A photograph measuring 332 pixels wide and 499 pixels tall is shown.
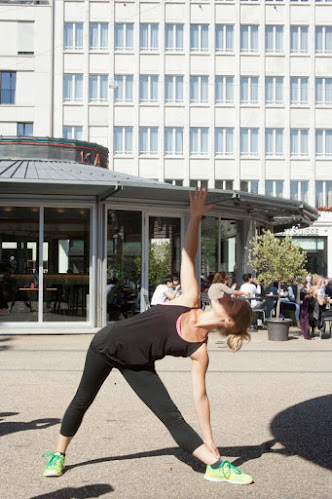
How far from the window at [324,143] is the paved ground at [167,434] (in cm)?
3591

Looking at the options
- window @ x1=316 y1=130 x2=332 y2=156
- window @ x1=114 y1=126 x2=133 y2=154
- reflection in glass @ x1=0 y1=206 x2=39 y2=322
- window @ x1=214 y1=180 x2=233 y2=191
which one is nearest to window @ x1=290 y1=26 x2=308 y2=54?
window @ x1=316 y1=130 x2=332 y2=156

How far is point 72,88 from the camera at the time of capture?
4381 centimetres

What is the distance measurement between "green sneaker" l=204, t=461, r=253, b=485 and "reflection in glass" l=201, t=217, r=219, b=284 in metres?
12.6

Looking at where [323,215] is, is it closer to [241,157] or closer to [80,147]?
[241,157]

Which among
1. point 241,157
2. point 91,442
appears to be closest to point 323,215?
point 241,157

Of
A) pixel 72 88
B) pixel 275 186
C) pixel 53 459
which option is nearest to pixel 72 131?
pixel 72 88

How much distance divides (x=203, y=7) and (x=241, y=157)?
10.3m

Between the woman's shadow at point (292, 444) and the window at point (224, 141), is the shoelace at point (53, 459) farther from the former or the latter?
the window at point (224, 141)

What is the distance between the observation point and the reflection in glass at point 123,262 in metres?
15.0

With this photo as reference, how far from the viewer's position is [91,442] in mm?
5453

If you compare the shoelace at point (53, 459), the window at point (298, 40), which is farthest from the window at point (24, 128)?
the shoelace at point (53, 459)

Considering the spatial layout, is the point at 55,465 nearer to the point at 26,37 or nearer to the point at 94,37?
the point at 94,37

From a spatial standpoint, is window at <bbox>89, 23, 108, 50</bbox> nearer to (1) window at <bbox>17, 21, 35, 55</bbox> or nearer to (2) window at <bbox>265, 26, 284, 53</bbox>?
(1) window at <bbox>17, 21, 35, 55</bbox>

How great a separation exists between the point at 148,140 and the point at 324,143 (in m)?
11.6
